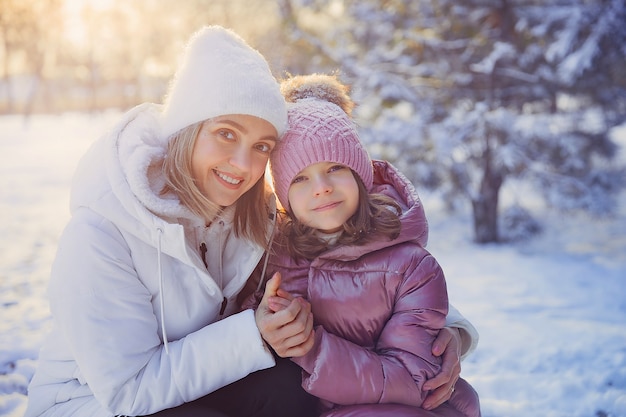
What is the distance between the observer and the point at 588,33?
4.64 m

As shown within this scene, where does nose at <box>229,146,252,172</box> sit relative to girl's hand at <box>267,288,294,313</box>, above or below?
above

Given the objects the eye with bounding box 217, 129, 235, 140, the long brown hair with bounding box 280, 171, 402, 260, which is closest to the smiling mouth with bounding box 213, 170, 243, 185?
the eye with bounding box 217, 129, 235, 140

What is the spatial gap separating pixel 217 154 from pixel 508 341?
236 centimetres

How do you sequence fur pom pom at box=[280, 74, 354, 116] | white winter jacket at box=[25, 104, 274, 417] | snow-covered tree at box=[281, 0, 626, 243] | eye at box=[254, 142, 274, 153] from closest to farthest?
white winter jacket at box=[25, 104, 274, 417] < eye at box=[254, 142, 274, 153] < fur pom pom at box=[280, 74, 354, 116] < snow-covered tree at box=[281, 0, 626, 243]

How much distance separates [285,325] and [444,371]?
0.54 m

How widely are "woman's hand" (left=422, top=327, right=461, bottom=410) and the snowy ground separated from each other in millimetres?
797

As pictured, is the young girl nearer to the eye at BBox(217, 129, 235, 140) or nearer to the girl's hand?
the girl's hand

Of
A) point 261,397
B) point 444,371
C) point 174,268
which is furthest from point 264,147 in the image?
point 444,371

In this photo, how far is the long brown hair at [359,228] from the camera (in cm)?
183

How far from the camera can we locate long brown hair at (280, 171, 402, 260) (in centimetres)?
183

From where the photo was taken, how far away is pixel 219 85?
1660mm

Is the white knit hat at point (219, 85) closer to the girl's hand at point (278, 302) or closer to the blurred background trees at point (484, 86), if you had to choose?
the girl's hand at point (278, 302)

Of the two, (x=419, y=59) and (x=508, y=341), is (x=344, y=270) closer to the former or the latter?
(x=508, y=341)

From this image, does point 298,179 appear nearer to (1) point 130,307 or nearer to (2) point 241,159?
(2) point 241,159
